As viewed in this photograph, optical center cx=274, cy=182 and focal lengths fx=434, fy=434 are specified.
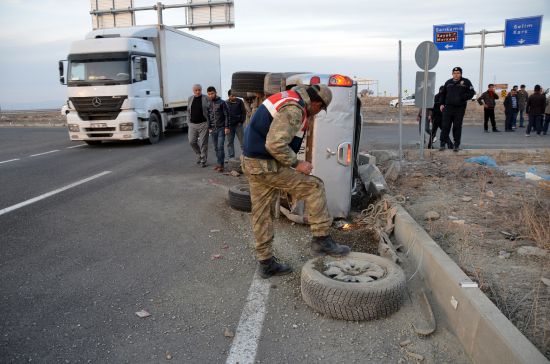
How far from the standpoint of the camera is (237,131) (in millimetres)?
11281

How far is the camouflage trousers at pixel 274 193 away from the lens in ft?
13.1

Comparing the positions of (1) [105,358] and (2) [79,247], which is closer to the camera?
(1) [105,358]

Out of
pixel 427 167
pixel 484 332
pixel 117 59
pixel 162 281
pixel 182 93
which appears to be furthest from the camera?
pixel 182 93

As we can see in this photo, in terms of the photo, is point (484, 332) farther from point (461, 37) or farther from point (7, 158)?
point (461, 37)

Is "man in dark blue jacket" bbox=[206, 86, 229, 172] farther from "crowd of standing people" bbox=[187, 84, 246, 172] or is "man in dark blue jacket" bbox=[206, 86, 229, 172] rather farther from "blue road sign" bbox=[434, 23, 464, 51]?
"blue road sign" bbox=[434, 23, 464, 51]

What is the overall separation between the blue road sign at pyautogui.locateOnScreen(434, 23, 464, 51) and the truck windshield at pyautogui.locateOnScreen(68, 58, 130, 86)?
2285cm

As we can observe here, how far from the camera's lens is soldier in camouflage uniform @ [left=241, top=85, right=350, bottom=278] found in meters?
3.71

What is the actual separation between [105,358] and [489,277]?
10.1ft

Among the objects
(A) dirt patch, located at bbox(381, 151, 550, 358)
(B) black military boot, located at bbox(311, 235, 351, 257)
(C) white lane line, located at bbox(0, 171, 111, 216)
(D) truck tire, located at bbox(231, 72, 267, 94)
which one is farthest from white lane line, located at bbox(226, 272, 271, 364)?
(D) truck tire, located at bbox(231, 72, 267, 94)

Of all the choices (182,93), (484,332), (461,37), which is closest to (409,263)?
(484,332)

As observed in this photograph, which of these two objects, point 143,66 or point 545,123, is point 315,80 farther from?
point 545,123

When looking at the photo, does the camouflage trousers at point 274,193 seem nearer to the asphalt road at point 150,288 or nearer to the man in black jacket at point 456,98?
the asphalt road at point 150,288

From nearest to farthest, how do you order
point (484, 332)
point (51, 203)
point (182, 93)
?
point (484, 332)
point (51, 203)
point (182, 93)

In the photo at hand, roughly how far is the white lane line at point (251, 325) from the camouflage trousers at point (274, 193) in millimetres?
347
